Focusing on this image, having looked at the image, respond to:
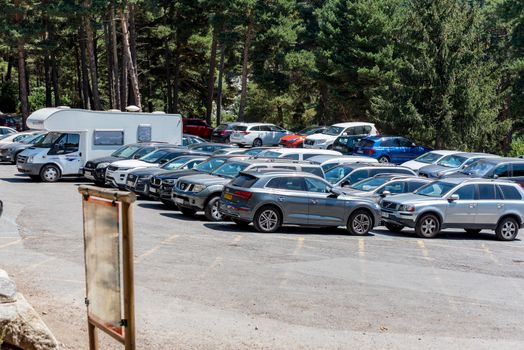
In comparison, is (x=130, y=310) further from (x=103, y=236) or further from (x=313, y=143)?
(x=313, y=143)

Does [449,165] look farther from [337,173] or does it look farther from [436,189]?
[436,189]

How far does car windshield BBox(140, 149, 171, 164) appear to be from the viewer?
26967mm

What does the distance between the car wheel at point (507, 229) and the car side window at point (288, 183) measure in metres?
6.26

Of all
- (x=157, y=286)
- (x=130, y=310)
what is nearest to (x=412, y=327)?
(x=157, y=286)

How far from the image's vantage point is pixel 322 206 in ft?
65.8

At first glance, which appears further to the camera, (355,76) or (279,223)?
(355,76)

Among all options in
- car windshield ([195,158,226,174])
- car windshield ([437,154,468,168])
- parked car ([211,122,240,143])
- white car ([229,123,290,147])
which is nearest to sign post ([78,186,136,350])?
car windshield ([195,158,226,174])

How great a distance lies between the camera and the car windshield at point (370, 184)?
23.3 metres

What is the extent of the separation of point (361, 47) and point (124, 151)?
2704cm

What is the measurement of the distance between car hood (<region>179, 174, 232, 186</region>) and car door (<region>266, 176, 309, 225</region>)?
6.57ft

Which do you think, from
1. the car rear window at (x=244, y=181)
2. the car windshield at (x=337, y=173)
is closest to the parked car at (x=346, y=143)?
the car windshield at (x=337, y=173)

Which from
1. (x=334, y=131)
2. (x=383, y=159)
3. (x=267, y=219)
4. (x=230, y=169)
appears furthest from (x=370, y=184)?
(x=334, y=131)

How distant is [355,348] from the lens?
31.0ft

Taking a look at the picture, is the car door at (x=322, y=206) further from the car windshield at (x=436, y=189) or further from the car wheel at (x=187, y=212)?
the car wheel at (x=187, y=212)
